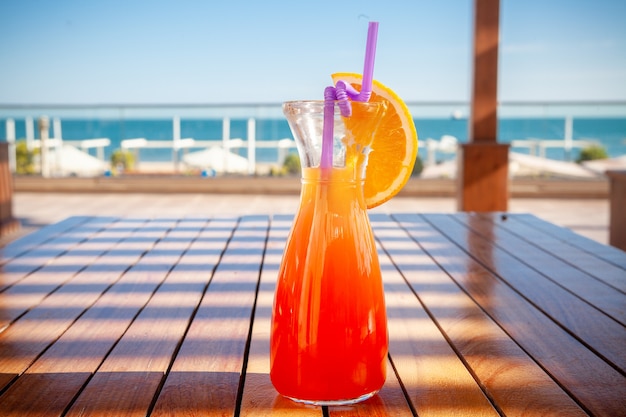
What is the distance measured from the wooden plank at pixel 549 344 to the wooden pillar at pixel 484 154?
272 cm

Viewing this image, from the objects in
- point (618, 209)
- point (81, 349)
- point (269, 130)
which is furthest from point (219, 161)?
point (81, 349)

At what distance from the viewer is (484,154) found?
384cm

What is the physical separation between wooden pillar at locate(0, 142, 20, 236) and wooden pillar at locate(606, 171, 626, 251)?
11.0 ft

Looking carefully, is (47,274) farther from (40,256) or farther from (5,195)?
(5,195)

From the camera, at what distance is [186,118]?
24.1 feet

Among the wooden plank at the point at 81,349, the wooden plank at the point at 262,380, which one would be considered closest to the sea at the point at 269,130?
the wooden plank at the point at 81,349

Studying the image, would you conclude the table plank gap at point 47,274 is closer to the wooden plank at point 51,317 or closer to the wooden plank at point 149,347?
the wooden plank at point 51,317

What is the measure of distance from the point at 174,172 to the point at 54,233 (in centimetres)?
577

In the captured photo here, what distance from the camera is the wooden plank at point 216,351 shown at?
24.0 inches

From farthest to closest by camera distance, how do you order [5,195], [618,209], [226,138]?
[226,138] → [5,195] → [618,209]

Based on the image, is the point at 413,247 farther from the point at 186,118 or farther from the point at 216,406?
the point at 186,118

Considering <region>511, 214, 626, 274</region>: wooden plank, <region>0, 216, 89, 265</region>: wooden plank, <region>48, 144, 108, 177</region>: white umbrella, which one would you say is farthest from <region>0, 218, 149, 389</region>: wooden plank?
<region>48, 144, 108, 177</region>: white umbrella

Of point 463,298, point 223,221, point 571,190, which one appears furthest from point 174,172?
point 463,298

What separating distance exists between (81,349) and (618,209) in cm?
284
